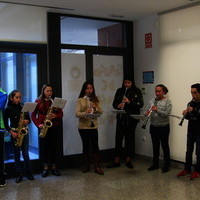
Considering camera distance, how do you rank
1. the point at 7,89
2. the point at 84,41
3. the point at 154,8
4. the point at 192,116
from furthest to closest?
1. the point at 84,41
2. the point at 154,8
3. the point at 7,89
4. the point at 192,116

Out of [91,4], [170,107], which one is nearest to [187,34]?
[170,107]

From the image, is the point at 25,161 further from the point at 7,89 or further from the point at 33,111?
the point at 7,89

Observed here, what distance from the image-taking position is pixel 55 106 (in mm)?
5047

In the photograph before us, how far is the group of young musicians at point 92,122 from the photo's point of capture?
4.90 meters

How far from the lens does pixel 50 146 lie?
5242 mm

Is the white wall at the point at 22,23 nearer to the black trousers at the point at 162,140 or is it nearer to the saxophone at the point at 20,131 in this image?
the saxophone at the point at 20,131

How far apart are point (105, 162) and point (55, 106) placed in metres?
1.78

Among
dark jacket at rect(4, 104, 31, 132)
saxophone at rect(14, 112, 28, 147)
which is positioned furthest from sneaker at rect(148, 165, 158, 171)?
dark jacket at rect(4, 104, 31, 132)

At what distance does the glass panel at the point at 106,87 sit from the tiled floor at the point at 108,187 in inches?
37.6

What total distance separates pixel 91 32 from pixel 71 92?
1.20 metres

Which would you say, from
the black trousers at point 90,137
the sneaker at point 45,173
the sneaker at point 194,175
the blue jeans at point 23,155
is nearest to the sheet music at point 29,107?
the blue jeans at point 23,155

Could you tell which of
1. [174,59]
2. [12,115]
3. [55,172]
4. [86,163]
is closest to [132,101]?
[174,59]

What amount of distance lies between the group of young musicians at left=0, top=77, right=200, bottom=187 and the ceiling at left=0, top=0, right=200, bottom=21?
3.90 ft

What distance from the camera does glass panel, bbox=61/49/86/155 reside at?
19.0 feet
